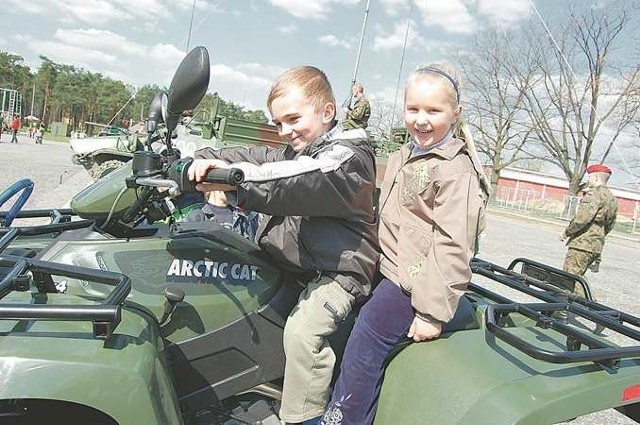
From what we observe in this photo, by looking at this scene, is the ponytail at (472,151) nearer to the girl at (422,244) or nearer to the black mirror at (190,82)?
the girl at (422,244)

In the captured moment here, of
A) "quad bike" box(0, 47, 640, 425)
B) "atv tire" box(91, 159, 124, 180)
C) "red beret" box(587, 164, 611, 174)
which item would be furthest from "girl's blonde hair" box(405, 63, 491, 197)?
"atv tire" box(91, 159, 124, 180)

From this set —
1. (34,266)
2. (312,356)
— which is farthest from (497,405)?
(34,266)

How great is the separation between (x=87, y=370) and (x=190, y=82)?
86 centimetres

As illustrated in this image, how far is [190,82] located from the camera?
1.69 meters

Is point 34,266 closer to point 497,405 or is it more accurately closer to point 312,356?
point 312,356

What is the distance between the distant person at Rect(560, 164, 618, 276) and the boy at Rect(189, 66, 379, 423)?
6.01 meters

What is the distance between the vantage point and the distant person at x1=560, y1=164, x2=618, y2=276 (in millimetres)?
7242

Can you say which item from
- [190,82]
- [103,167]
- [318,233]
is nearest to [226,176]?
[190,82]

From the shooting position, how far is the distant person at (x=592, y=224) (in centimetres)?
724

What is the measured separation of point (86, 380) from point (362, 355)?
3.03ft

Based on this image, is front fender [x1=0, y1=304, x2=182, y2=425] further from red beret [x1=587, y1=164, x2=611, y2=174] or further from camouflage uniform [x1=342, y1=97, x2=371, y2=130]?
camouflage uniform [x1=342, y1=97, x2=371, y2=130]

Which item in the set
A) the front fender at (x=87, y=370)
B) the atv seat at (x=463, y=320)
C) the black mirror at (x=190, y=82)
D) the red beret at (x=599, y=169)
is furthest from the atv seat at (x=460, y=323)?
the red beret at (x=599, y=169)

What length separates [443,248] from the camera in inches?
77.5

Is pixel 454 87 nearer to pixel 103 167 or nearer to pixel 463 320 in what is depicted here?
pixel 463 320
